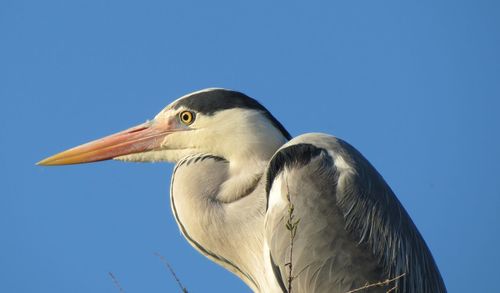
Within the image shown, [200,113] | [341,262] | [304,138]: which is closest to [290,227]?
[341,262]

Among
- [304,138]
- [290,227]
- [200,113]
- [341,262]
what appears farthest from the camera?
[200,113]

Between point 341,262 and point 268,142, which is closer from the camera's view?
point 341,262

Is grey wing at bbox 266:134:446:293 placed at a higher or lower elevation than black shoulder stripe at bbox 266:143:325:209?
lower

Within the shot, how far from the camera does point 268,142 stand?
15.5 feet

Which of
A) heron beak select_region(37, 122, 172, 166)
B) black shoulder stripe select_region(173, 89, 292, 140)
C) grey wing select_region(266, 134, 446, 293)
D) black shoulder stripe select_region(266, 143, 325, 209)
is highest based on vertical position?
black shoulder stripe select_region(173, 89, 292, 140)

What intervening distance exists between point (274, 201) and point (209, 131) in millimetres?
718

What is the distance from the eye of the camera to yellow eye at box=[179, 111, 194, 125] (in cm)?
489

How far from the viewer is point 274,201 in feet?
14.0

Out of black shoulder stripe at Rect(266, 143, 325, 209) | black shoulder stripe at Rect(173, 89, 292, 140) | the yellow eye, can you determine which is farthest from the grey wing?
the yellow eye

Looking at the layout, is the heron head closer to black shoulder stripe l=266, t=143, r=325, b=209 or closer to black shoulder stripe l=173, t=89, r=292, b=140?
black shoulder stripe l=173, t=89, r=292, b=140

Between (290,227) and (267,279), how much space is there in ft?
3.90

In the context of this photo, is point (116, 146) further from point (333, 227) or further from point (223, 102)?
point (333, 227)

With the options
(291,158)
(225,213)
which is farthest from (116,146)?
(291,158)

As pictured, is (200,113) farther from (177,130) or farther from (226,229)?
(226,229)
